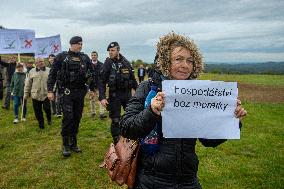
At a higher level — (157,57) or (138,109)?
(157,57)

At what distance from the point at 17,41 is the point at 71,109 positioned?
1265cm

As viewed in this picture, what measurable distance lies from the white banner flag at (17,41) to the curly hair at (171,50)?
59.2 ft

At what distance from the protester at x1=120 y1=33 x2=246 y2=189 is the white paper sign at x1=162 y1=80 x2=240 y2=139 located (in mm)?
112

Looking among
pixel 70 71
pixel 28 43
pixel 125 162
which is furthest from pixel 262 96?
pixel 125 162

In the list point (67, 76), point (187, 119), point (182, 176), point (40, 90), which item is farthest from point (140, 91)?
point (40, 90)

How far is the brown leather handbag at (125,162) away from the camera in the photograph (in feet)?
12.4

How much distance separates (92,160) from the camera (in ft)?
31.4

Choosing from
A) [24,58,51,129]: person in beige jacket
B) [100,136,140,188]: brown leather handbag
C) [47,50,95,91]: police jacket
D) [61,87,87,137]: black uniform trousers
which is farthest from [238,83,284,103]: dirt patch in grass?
[100,136,140,188]: brown leather handbag

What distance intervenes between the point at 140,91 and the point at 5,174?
20.2ft

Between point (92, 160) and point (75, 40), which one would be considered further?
point (92, 160)

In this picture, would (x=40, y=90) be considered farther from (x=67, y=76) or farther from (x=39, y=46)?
(x=39, y=46)

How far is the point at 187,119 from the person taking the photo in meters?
3.32

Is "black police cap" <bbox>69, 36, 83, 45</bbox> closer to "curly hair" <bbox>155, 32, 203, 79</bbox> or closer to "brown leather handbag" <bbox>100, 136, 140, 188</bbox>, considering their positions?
"brown leather handbag" <bbox>100, 136, 140, 188</bbox>

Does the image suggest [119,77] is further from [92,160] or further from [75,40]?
[92,160]
